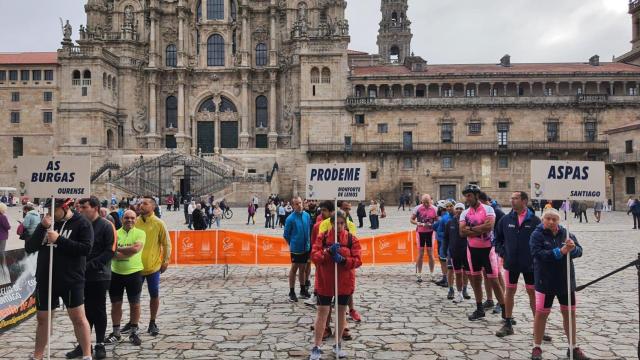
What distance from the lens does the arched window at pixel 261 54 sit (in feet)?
190

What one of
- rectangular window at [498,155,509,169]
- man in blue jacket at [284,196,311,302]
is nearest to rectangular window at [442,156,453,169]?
rectangular window at [498,155,509,169]

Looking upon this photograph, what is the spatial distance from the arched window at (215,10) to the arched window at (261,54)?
516 centimetres

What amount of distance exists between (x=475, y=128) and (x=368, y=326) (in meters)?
44.8

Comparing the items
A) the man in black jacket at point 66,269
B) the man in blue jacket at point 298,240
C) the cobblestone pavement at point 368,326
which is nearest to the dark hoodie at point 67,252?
the man in black jacket at point 66,269

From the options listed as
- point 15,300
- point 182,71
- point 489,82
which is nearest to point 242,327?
point 15,300

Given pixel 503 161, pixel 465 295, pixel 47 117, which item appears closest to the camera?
pixel 465 295

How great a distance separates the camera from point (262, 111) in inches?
2279

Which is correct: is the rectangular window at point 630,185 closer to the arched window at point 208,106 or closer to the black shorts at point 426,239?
the black shorts at point 426,239

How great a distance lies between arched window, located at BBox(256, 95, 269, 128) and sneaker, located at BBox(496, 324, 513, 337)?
166 ft

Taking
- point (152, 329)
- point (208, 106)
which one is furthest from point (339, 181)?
point (208, 106)

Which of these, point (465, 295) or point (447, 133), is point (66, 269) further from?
point (447, 133)

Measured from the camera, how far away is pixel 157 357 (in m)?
7.15

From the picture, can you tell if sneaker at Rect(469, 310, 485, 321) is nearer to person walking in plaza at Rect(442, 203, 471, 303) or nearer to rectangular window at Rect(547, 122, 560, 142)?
person walking in plaza at Rect(442, 203, 471, 303)

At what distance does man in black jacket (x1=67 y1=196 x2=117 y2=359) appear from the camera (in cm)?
707
